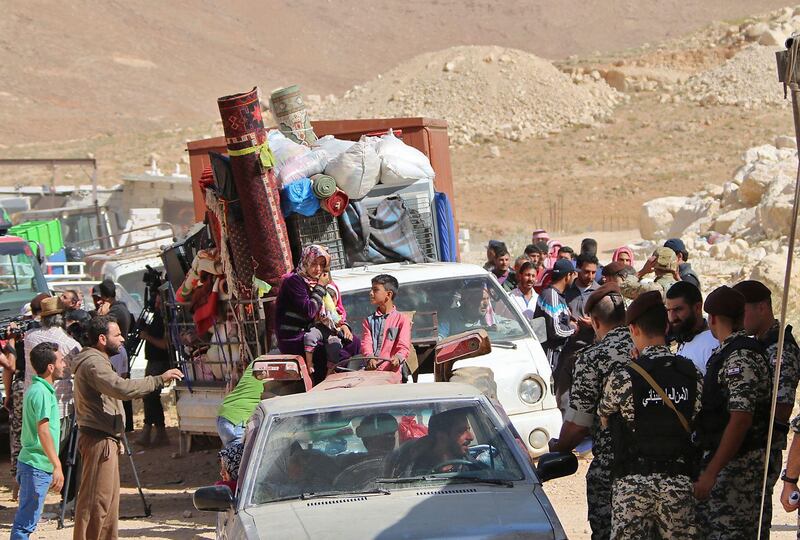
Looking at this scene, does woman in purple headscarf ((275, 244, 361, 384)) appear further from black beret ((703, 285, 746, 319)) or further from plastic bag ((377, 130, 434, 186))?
black beret ((703, 285, 746, 319))

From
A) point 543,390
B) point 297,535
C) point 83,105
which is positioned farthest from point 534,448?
point 83,105

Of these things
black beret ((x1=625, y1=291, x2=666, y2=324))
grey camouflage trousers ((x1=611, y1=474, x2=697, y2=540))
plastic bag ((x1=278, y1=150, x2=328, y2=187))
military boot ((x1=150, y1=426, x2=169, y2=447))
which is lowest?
military boot ((x1=150, y1=426, x2=169, y2=447))

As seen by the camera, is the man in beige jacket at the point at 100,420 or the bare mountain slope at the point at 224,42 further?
the bare mountain slope at the point at 224,42

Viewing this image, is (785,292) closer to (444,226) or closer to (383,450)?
(383,450)

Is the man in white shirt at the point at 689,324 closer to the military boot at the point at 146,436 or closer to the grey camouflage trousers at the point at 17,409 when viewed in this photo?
the grey camouflage trousers at the point at 17,409

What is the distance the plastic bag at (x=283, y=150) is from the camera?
1003 centimetres

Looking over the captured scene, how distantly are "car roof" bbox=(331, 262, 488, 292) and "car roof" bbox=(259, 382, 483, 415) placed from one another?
3.40 m

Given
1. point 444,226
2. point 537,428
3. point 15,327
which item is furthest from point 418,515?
point 15,327

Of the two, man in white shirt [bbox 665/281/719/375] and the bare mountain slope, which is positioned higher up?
the bare mountain slope

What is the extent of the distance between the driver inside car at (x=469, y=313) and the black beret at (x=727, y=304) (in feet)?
12.5

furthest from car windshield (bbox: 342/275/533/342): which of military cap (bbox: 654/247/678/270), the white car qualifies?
military cap (bbox: 654/247/678/270)

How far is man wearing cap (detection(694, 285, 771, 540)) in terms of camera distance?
17.7ft

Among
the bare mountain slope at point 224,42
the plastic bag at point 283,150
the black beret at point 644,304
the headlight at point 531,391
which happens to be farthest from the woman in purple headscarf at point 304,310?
the bare mountain slope at point 224,42

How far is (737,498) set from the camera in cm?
557
